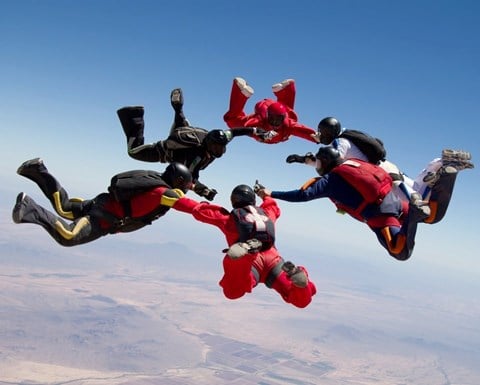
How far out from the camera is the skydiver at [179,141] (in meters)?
7.14

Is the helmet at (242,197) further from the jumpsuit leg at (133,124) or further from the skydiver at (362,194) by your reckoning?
the jumpsuit leg at (133,124)

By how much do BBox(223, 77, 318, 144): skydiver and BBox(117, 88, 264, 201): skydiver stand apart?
0.44 m

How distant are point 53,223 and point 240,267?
264 cm

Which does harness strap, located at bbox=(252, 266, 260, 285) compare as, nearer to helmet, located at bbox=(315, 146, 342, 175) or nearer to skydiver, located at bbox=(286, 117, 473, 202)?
helmet, located at bbox=(315, 146, 342, 175)

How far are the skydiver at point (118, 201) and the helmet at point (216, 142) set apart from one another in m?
0.89

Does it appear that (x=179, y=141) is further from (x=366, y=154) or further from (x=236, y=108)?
(x=366, y=154)

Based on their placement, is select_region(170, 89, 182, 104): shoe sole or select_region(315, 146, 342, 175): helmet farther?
select_region(170, 89, 182, 104): shoe sole

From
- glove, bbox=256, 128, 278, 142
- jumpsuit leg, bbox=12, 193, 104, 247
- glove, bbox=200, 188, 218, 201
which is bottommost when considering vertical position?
jumpsuit leg, bbox=12, 193, 104, 247

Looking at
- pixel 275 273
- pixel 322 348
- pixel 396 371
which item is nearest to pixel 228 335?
pixel 322 348

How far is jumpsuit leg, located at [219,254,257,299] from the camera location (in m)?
5.55

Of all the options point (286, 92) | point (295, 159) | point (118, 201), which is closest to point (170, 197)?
point (118, 201)

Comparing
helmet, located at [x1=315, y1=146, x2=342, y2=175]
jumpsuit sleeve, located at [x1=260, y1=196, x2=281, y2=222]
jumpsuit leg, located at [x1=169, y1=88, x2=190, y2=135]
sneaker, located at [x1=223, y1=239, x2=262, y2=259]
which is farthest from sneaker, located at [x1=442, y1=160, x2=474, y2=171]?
jumpsuit leg, located at [x1=169, y1=88, x2=190, y2=135]

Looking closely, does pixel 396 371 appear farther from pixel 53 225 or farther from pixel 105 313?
pixel 53 225

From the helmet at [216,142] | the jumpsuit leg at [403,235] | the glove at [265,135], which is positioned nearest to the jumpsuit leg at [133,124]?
the helmet at [216,142]
